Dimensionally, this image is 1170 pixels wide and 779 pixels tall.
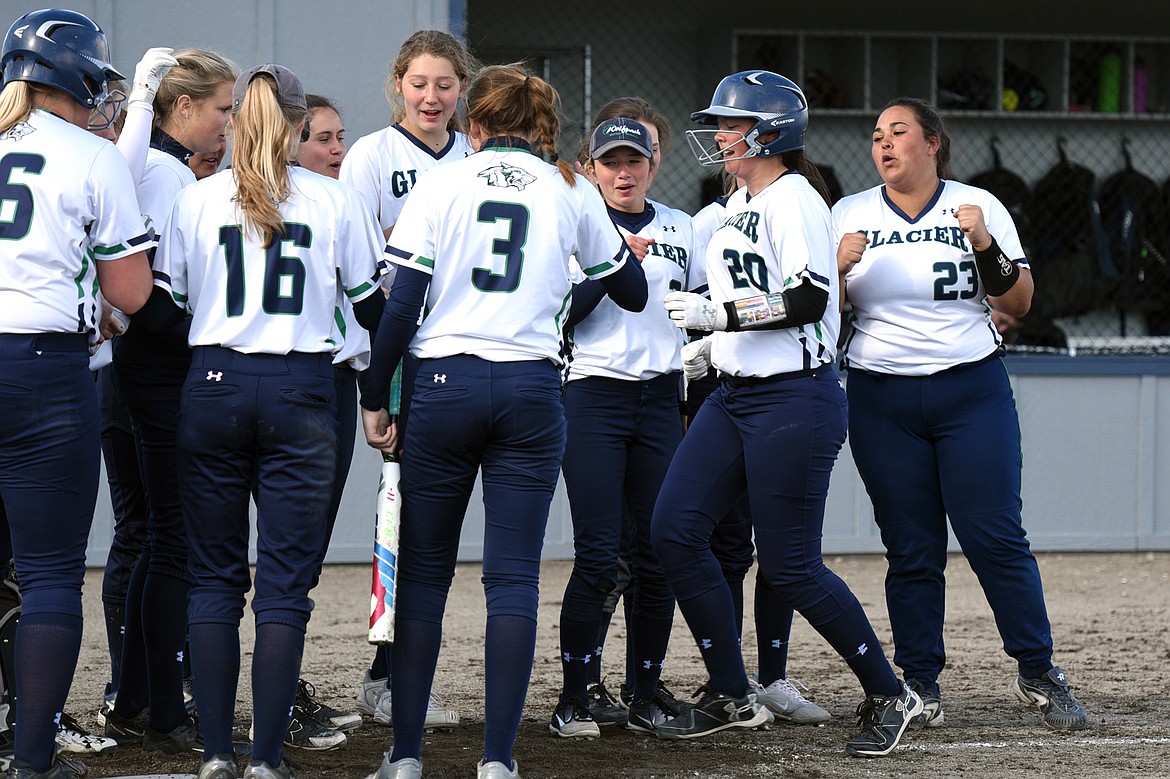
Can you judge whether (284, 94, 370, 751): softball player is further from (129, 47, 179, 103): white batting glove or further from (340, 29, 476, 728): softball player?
(129, 47, 179, 103): white batting glove

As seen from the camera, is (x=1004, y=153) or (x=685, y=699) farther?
(x=1004, y=153)

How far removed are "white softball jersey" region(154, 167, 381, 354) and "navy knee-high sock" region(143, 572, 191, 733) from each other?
30.4 inches

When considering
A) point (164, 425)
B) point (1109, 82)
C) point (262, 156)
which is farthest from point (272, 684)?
point (1109, 82)

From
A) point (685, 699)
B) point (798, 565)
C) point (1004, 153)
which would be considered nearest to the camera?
point (798, 565)

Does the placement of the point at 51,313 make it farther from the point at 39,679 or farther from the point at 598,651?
the point at 598,651

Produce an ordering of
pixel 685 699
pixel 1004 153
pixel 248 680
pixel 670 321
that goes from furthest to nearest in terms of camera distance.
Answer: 1. pixel 1004 153
2. pixel 248 680
3. pixel 685 699
4. pixel 670 321

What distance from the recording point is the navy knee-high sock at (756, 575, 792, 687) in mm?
4418

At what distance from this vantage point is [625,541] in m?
4.40

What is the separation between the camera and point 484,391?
3.33m

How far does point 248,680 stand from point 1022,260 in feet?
9.83

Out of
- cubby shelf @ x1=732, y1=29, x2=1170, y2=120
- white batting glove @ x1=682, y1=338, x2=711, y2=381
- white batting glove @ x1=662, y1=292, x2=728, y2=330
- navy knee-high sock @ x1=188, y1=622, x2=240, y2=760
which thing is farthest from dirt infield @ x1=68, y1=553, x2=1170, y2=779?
cubby shelf @ x1=732, y1=29, x2=1170, y2=120

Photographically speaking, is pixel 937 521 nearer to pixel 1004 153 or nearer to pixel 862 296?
pixel 862 296

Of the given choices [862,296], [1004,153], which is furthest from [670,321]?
[1004,153]

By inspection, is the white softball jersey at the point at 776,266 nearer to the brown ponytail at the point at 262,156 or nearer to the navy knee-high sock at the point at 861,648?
the navy knee-high sock at the point at 861,648
